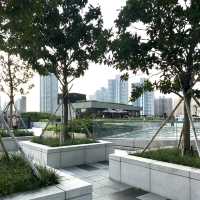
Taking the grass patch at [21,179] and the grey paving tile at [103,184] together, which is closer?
the grass patch at [21,179]

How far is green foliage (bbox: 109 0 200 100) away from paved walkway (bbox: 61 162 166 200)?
8.64 ft

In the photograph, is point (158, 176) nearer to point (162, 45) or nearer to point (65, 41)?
point (162, 45)

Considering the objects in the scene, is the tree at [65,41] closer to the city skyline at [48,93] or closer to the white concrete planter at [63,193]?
the white concrete planter at [63,193]

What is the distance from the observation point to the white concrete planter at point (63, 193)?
4.32 m

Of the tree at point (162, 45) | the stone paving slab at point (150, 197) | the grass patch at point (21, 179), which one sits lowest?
the stone paving slab at point (150, 197)

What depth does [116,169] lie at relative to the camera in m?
7.42

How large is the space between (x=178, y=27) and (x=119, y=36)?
137cm

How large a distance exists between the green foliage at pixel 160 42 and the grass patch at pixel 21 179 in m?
3.28

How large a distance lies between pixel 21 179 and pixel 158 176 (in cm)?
296

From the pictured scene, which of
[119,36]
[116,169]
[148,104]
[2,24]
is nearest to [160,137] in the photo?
[116,169]

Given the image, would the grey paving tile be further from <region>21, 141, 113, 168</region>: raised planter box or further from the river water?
the river water

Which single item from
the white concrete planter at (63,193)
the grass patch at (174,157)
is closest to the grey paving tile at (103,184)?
the grass patch at (174,157)

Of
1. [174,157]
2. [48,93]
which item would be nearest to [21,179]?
[174,157]

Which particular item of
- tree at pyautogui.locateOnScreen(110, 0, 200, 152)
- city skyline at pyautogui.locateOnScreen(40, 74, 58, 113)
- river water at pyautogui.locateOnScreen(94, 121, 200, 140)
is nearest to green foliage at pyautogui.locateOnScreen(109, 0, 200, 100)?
tree at pyautogui.locateOnScreen(110, 0, 200, 152)
